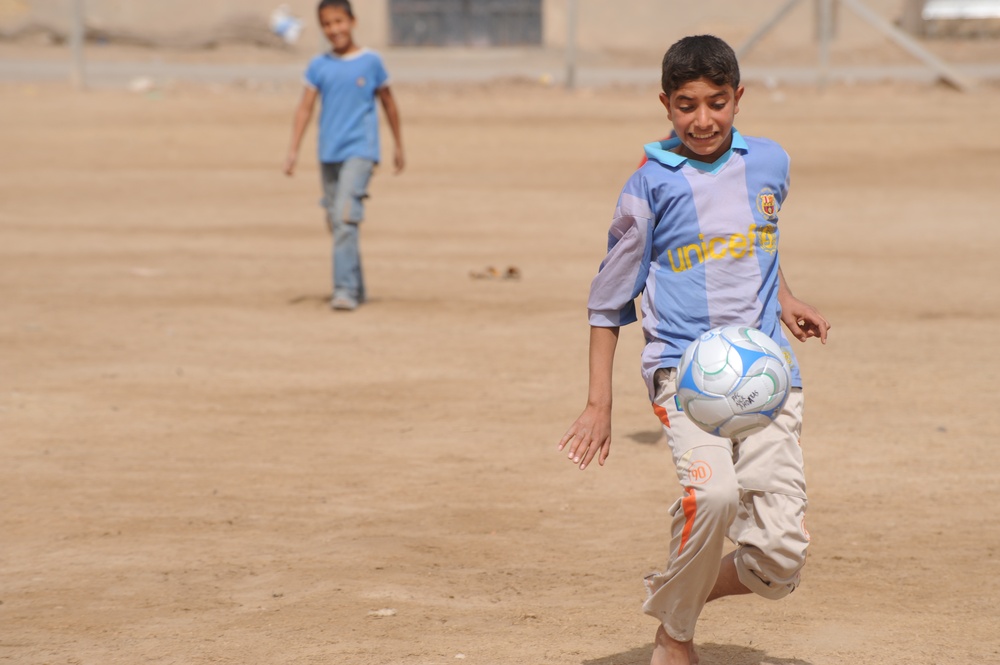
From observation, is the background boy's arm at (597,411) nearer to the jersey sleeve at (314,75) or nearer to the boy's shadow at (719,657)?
the boy's shadow at (719,657)

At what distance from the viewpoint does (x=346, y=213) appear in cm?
1043

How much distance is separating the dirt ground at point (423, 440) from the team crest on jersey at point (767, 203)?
4.44 ft

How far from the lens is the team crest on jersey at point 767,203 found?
4.13 meters

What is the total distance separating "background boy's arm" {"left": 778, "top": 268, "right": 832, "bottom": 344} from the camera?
167 inches

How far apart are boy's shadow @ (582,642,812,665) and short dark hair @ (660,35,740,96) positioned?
169 cm

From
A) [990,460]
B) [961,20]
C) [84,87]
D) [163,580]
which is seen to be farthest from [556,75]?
[163,580]

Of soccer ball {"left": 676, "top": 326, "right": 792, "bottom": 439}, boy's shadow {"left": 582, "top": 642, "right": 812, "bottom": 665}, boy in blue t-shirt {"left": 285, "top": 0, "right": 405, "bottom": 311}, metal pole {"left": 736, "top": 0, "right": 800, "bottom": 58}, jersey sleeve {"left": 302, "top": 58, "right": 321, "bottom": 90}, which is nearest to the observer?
Answer: soccer ball {"left": 676, "top": 326, "right": 792, "bottom": 439}

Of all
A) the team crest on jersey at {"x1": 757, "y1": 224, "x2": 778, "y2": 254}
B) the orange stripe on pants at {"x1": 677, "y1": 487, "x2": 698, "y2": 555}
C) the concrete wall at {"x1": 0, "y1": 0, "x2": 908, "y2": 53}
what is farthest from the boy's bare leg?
the concrete wall at {"x1": 0, "y1": 0, "x2": 908, "y2": 53}

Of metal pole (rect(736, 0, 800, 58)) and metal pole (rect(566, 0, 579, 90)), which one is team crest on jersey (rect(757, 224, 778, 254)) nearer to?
metal pole (rect(566, 0, 579, 90))

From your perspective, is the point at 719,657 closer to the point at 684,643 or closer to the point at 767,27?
the point at 684,643

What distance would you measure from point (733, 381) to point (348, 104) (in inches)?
275

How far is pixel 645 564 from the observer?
5445 millimetres

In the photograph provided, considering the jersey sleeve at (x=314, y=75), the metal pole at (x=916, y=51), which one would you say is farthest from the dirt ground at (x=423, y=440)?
the metal pole at (x=916, y=51)

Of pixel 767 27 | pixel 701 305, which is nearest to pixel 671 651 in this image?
pixel 701 305
